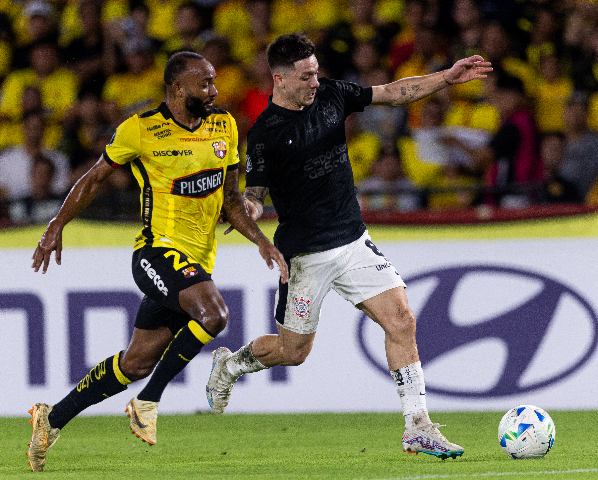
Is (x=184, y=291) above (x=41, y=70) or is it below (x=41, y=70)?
below

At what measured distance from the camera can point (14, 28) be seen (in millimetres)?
10336

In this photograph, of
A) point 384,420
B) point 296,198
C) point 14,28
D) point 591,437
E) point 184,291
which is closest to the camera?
point 184,291

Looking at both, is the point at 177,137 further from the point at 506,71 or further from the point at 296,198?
the point at 506,71

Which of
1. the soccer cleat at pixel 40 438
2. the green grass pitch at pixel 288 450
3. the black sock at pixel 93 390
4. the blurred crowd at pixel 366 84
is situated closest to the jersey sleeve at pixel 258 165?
the black sock at pixel 93 390

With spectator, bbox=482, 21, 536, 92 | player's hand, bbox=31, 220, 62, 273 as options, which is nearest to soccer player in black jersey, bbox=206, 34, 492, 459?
player's hand, bbox=31, 220, 62, 273

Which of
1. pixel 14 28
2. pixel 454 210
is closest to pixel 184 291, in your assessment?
pixel 454 210

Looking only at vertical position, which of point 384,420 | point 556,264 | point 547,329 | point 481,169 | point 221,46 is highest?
point 221,46

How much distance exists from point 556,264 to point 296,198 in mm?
2922

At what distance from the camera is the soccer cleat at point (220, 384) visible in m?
6.09

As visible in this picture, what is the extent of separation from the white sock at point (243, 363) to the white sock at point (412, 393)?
115 cm

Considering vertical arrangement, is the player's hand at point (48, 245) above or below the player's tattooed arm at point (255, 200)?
below

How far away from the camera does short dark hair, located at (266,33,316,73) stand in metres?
5.27

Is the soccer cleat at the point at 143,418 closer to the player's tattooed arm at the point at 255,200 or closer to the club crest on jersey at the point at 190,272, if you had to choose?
the club crest on jersey at the point at 190,272

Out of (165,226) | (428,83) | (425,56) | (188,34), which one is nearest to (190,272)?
(165,226)
